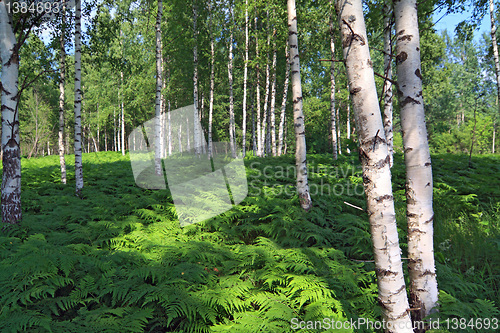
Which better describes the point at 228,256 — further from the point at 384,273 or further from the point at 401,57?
the point at 401,57

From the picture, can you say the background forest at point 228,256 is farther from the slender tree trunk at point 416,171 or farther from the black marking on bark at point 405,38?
the black marking on bark at point 405,38

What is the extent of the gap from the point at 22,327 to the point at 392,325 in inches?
123

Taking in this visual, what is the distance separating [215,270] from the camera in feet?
11.4

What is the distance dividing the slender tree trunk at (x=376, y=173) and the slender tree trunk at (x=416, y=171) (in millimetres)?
565

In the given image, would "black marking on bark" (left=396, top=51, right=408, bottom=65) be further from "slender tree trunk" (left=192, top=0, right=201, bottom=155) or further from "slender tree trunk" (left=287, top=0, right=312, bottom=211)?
"slender tree trunk" (left=192, top=0, right=201, bottom=155)

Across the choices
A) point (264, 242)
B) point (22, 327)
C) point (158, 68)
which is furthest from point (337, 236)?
point (158, 68)

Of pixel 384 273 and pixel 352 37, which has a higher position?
pixel 352 37

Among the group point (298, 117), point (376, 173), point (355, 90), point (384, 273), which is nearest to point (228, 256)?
point (384, 273)

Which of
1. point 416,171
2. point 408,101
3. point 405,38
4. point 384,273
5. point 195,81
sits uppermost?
point 195,81

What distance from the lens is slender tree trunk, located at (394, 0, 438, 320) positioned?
2.34 meters

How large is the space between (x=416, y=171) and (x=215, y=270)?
265 centimetres

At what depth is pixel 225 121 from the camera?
1286 inches

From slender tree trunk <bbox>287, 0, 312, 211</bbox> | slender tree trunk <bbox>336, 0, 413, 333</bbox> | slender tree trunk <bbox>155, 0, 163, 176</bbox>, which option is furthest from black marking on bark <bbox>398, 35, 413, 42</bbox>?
slender tree trunk <bbox>155, 0, 163, 176</bbox>

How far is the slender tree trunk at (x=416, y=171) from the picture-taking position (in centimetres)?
234
